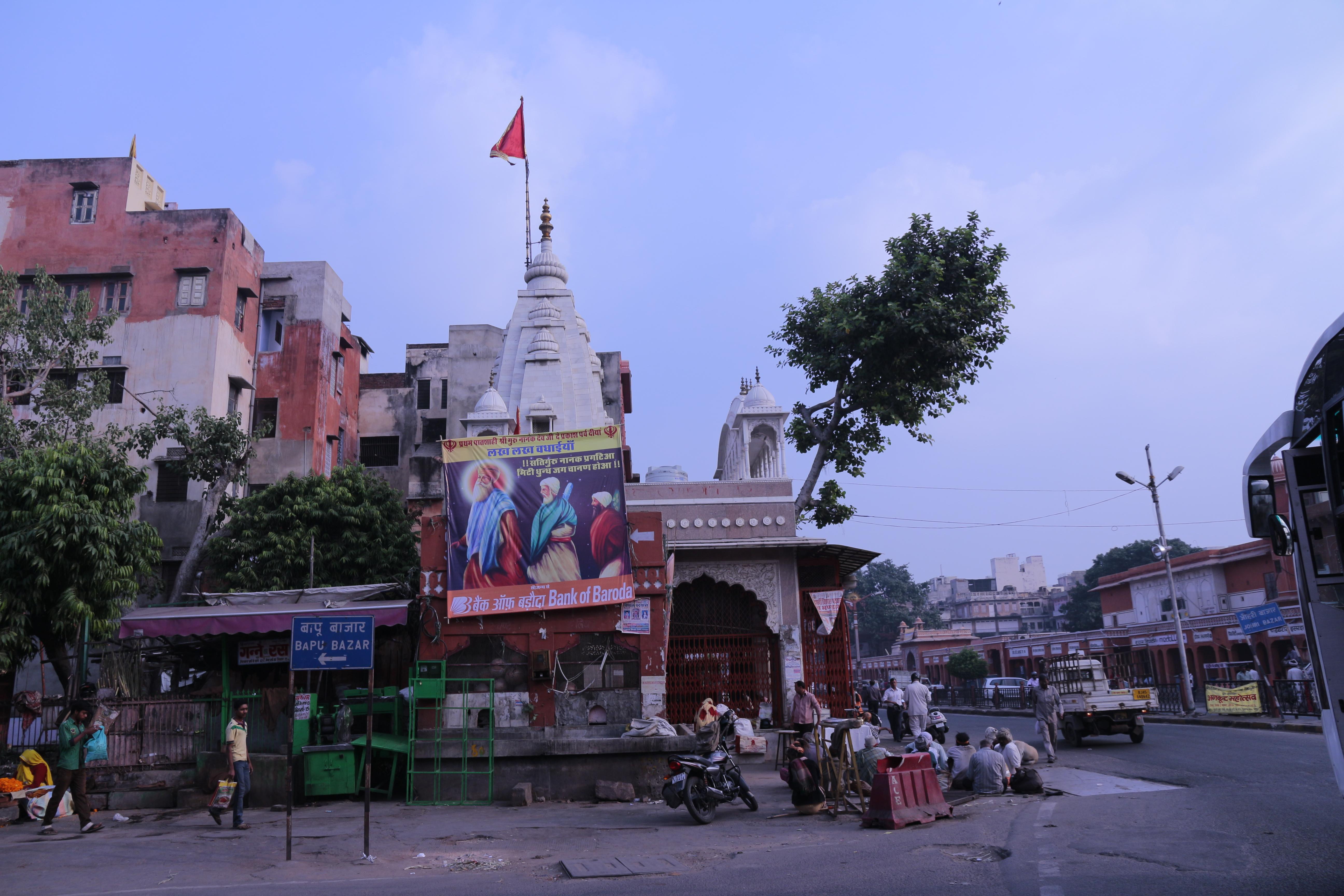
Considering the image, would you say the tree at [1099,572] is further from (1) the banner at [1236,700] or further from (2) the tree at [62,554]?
(2) the tree at [62,554]

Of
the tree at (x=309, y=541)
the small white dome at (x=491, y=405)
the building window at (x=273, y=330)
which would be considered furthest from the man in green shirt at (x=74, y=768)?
the building window at (x=273, y=330)

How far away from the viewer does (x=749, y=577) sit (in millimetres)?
20594

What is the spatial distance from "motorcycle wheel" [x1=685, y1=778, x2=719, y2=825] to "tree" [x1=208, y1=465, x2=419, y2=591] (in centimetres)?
1403

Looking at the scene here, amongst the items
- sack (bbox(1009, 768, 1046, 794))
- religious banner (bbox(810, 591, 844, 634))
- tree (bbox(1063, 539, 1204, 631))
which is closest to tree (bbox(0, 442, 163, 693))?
religious banner (bbox(810, 591, 844, 634))

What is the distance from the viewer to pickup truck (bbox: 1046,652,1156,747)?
1753 centimetres

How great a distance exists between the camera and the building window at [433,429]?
1499 inches

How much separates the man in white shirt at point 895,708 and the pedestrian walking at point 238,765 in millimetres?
12793

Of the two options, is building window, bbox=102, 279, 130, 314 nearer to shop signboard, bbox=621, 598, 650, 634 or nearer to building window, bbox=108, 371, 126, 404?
building window, bbox=108, 371, 126, 404

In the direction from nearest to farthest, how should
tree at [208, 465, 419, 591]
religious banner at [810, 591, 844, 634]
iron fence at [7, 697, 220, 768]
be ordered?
iron fence at [7, 697, 220, 768] → religious banner at [810, 591, 844, 634] → tree at [208, 465, 419, 591]

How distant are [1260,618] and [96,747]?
761 inches

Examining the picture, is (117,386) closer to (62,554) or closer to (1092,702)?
(62,554)

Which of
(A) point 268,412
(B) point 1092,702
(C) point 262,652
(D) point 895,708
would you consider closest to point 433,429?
(A) point 268,412

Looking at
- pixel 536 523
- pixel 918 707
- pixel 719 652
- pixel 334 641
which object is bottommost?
pixel 918 707

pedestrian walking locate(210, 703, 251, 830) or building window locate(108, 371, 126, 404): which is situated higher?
building window locate(108, 371, 126, 404)
